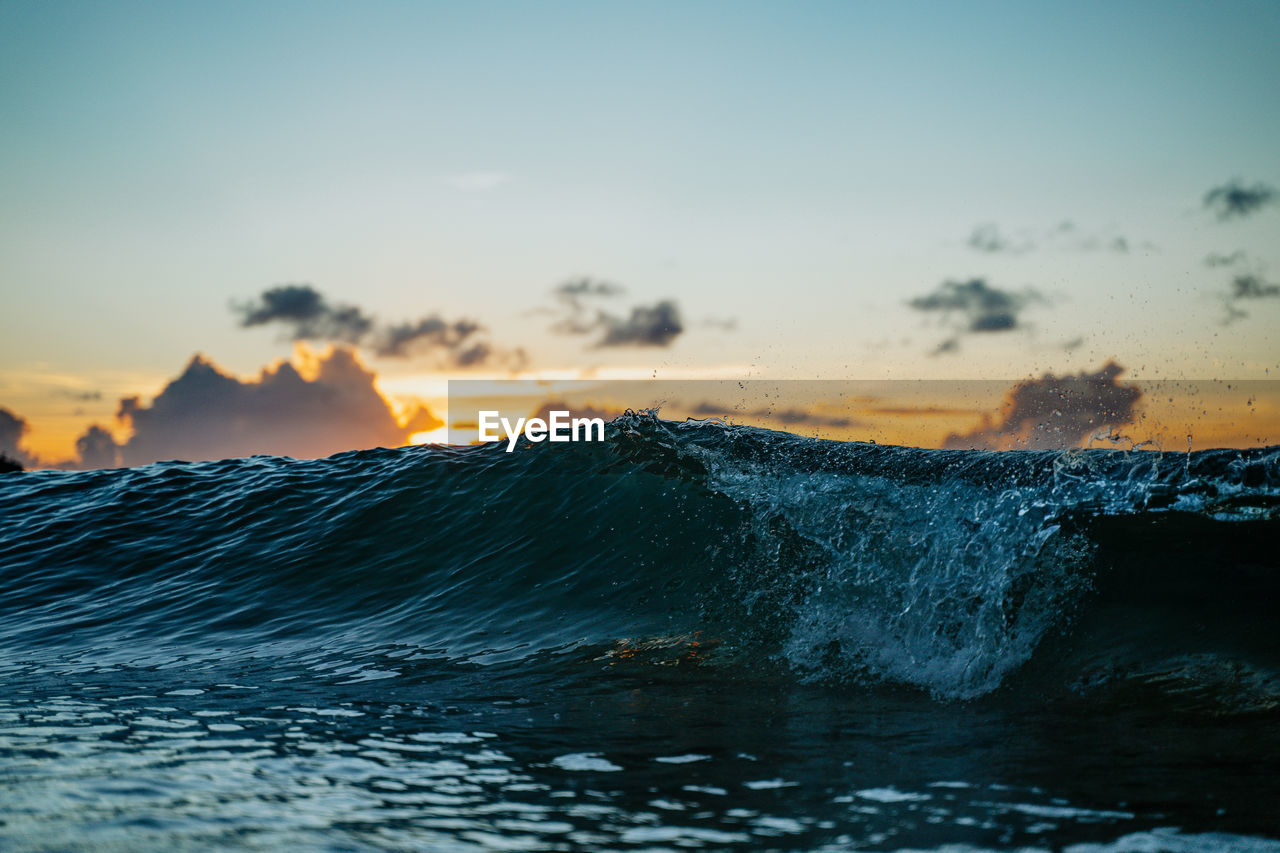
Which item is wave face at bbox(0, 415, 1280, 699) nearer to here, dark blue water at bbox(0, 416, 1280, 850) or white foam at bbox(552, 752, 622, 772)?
dark blue water at bbox(0, 416, 1280, 850)

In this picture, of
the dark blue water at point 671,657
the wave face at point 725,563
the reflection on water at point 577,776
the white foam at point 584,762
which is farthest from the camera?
the wave face at point 725,563

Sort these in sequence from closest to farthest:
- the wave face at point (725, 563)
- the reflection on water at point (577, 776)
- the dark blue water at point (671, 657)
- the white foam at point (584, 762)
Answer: the reflection on water at point (577, 776) < the dark blue water at point (671, 657) < the white foam at point (584, 762) < the wave face at point (725, 563)

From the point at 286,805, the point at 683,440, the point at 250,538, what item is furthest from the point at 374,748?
the point at 250,538

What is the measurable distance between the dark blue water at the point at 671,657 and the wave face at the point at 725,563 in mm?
45

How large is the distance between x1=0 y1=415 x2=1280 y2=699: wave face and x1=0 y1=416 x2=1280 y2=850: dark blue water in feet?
0.15

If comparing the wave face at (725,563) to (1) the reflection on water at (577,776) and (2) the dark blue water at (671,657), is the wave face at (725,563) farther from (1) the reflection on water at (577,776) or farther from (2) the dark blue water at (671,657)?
(1) the reflection on water at (577,776)

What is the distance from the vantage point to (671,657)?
7.62 metres

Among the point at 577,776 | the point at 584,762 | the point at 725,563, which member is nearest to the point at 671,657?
the point at 725,563

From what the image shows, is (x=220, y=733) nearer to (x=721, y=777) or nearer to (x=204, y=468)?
(x=721, y=777)

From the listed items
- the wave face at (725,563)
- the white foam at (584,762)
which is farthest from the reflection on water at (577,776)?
the wave face at (725,563)

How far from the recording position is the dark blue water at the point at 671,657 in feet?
12.4

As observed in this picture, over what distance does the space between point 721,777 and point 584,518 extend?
768 centimetres

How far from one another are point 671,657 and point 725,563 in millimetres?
2491

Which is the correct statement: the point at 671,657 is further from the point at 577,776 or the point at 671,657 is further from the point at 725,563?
the point at 577,776
